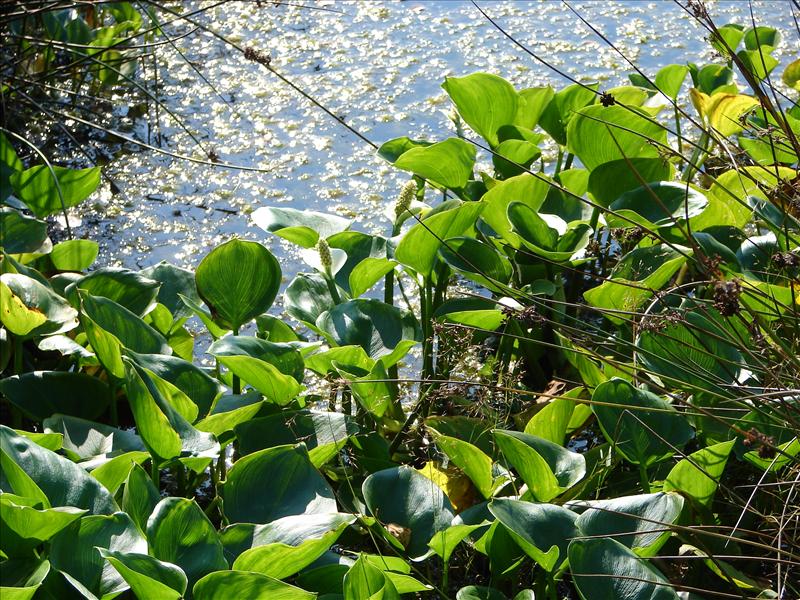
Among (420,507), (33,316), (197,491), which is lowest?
(197,491)

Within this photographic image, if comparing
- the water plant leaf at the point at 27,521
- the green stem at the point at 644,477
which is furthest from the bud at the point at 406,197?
the water plant leaf at the point at 27,521

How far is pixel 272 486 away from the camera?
126cm

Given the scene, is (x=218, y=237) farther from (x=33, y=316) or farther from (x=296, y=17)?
(x=296, y=17)

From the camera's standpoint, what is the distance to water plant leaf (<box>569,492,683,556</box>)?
45.7 inches

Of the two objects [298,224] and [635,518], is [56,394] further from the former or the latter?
[635,518]

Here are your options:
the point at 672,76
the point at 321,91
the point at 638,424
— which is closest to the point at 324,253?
the point at 638,424

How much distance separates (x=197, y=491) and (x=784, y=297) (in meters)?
0.93

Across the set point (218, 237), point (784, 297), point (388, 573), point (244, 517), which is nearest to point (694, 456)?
point (784, 297)

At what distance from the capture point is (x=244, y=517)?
1254mm

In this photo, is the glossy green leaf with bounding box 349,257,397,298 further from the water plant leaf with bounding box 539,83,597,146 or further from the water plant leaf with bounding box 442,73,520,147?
the water plant leaf with bounding box 539,83,597,146

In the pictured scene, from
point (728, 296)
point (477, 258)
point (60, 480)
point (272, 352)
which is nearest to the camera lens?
point (728, 296)

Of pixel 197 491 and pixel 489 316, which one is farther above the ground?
pixel 489 316

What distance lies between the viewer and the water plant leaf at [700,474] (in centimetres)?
123

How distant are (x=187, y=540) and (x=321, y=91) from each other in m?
1.74
